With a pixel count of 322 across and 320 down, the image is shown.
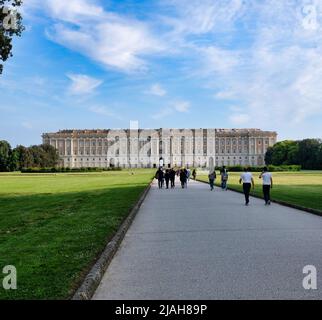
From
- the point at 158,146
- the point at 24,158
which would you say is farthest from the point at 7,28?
the point at 158,146

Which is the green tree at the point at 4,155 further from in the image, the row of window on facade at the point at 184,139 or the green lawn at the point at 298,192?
the green lawn at the point at 298,192

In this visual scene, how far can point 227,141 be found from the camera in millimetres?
166875

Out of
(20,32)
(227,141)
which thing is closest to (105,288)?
(20,32)

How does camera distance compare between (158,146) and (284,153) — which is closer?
(284,153)

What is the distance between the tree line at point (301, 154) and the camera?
106 metres

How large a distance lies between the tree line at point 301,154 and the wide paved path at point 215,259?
95549 mm

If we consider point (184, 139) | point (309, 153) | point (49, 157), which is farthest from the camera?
point (184, 139)

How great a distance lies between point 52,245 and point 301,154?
4250 inches

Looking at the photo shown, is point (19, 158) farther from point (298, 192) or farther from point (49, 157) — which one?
point (298, 192)

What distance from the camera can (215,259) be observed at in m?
8.30

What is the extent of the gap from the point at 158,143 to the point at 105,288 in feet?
498

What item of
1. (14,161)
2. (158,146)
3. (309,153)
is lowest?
(14,161)

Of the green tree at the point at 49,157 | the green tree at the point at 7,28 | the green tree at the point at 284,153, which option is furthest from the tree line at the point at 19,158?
the green tree at the point at 7,28
